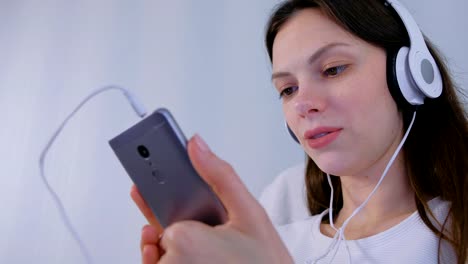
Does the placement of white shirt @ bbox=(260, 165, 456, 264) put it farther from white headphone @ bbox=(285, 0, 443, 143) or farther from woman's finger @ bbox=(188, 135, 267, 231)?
woman's finger @ bbox=(188, 135, 267, 231)

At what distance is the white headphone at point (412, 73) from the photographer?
0.58 meters

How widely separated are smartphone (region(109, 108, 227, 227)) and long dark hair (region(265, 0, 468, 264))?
41cm

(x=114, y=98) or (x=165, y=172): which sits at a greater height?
(x=114, y=98)

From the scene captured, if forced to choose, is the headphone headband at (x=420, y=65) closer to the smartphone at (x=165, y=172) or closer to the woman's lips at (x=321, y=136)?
the woman's lips at (x=321, y=136)

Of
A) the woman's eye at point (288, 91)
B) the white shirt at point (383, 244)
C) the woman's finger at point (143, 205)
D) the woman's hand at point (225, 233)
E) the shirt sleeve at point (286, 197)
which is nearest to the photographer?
the woman's hand at point (225, 233)

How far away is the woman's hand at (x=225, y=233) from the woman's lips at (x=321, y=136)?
0.29m

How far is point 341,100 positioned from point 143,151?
1.16 ft

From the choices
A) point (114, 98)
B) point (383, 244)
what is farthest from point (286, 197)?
point (114, 98)

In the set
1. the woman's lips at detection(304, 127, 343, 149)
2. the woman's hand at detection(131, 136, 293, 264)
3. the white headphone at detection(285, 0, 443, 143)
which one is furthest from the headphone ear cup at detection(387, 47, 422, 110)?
the woman's hand at detection(131, 136, 293, 264)

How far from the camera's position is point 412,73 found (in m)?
0.57

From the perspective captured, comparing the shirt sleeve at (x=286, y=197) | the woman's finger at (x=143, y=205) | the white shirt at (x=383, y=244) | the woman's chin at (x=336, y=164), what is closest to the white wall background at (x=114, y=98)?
the shirt sleeve at (x=286, y=197)

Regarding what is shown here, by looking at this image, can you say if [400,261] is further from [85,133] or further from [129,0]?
[129,0]

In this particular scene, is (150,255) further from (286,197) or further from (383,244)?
(286,197)

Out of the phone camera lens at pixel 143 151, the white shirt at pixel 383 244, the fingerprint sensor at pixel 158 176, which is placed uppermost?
the phone camera lens at pixel 143 151
